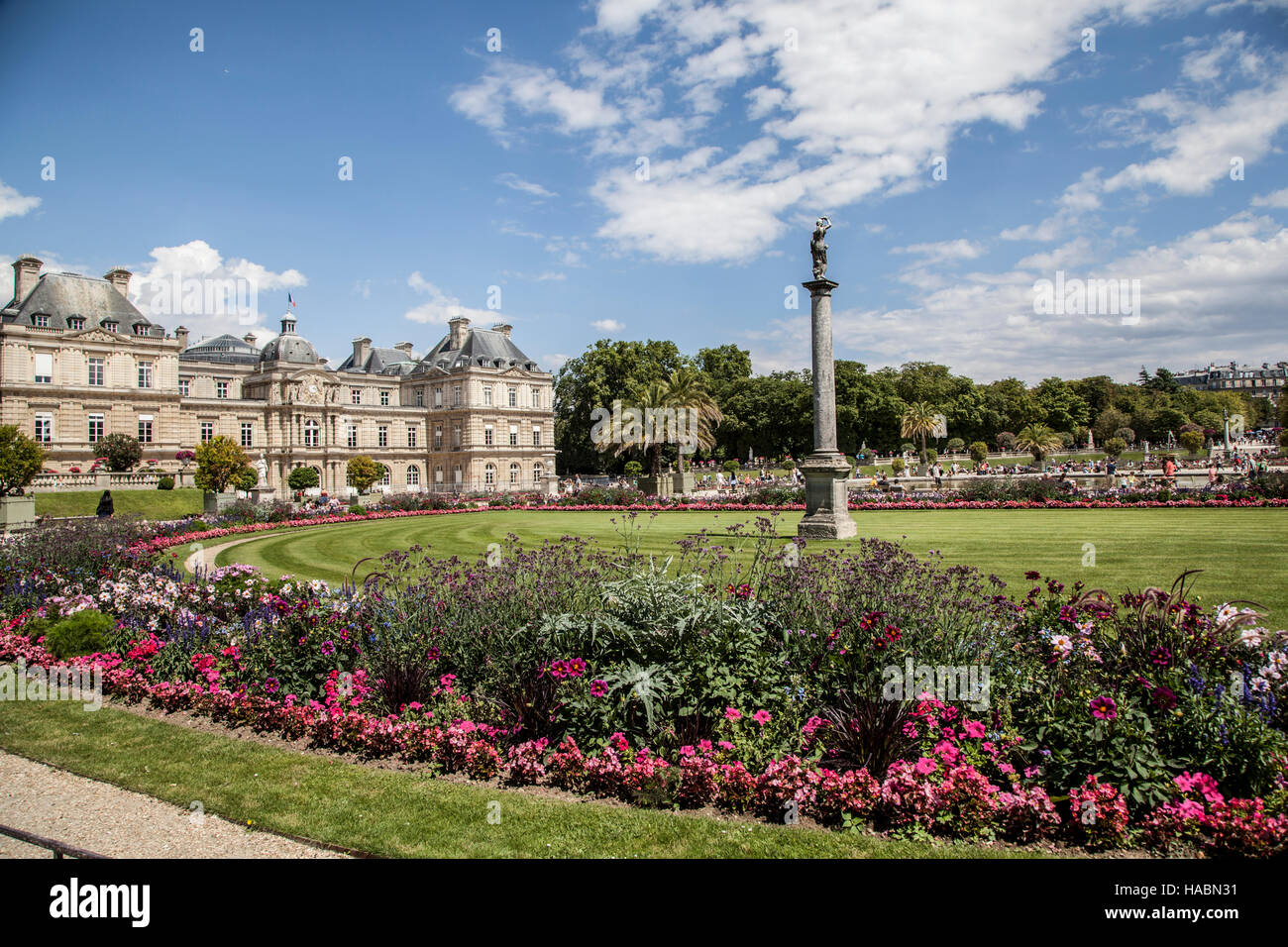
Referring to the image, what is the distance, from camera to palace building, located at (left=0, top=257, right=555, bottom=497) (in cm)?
4847

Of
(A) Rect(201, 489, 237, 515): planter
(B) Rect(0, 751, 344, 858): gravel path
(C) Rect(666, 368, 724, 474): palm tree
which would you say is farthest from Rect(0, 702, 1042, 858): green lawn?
(C) Rect(666, 368, 724, 474): palm tree

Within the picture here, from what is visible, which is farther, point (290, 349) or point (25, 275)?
point (290, 349)

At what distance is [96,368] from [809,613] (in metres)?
59.9

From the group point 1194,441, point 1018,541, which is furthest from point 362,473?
point 1194,441

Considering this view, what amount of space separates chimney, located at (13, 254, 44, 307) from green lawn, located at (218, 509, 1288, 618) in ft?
133

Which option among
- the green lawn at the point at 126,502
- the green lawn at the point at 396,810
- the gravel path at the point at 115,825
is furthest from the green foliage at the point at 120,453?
the gravel path at the point at 115,825

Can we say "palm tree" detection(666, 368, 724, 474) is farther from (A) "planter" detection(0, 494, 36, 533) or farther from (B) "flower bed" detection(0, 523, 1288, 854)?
(B) "flower bed" detection(0, 523, 1288, 854)

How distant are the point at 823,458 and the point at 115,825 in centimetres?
1493

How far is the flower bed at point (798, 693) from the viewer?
4238 millimetres

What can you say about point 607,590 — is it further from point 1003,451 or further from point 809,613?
point 1003,451

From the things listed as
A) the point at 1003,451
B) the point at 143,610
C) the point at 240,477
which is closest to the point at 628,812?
the point at 143,610

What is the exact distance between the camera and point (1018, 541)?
14805 mm

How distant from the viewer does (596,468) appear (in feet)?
246

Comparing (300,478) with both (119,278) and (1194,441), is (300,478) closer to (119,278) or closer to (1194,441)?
(119,278)
